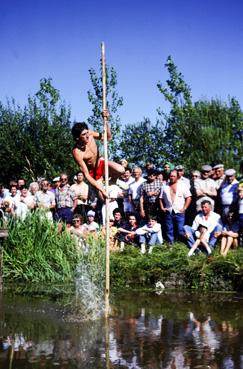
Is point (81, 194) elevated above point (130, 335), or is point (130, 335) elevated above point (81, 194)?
point (81, 194)

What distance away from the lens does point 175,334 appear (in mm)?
7871

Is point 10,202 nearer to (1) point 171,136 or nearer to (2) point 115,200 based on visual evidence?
(2) point 115,200

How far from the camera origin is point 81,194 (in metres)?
15.9

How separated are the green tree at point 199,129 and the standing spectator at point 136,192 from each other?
35.3 ft

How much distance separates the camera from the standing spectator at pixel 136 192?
1517 cm

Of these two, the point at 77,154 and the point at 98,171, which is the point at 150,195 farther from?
the point at 77,154

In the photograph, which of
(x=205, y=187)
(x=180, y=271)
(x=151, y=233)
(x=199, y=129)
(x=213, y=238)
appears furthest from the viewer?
(x=199, y=129)

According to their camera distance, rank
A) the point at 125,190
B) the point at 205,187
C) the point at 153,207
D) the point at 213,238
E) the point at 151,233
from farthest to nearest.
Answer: the point at 125,190 < the point at 153,207 < the point at 151,233 < the point at 205,187 < the point at 213,238

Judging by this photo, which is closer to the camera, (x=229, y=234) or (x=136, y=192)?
(x=229, y=234)

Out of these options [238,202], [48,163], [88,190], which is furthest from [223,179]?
[48,163]

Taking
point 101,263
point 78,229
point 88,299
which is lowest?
point 88,299

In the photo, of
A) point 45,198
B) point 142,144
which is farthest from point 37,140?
point 45,198

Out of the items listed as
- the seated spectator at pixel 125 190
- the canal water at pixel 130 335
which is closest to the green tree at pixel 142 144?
the seated spectator at pixel 125 190

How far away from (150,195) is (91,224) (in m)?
1.50
